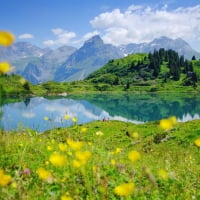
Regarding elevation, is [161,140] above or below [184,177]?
below

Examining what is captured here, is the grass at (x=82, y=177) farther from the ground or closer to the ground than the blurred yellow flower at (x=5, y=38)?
closer to the ground

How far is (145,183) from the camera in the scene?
7238mm

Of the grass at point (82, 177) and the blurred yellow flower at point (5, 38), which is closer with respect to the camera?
the blurred yellow flower at point (5, 38)

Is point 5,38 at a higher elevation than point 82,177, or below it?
higher

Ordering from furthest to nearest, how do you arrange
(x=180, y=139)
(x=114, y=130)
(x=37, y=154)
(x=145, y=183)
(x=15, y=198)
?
1. (x=114, y=130)
2. (x=180, y=139)
3. (x=37, y=154)
4. (x=145, y=183)
5. (x=15, y=198)

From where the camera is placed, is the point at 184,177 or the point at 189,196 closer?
the point at 189,196

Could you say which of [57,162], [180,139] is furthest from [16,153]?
[180,139]

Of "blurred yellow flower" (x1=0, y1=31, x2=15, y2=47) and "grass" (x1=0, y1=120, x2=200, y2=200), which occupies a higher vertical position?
"blurred yellow flower" (x1=0, y1=31, x2=15, y2=47)

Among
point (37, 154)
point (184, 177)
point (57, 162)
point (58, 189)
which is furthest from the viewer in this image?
point (37, 154)

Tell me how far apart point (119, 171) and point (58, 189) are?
183cm

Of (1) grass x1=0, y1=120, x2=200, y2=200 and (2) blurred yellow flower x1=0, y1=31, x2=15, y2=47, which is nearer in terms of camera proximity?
(2) blurred yellow flower x1=0, y1=31, x2=15, y2=47

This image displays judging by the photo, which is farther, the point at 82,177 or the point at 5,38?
the point at 82,177

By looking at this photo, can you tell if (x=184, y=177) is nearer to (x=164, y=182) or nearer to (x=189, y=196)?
(x=164, y=182)

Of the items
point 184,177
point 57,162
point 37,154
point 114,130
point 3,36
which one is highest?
point 3,36
